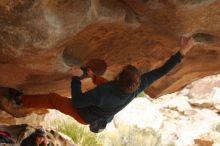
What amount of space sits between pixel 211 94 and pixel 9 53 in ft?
51.7

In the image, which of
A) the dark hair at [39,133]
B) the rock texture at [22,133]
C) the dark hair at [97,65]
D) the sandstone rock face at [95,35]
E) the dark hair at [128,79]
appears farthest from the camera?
the rock texture at [22,133]

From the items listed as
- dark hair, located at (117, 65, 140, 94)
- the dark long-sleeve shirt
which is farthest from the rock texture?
dark hair, located at (117, 65, 140, 94)

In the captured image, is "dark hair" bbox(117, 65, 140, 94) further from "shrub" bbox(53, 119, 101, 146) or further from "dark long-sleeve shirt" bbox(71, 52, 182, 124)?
"shrub" bbox(53, 119, 101, 146)

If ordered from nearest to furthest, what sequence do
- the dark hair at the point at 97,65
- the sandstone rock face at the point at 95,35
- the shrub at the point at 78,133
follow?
the sandstone rock face at the point at 95,35, the dark hair at the point at 97,65, the shrub at the point at 78,133

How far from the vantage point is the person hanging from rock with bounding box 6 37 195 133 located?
5164 mm

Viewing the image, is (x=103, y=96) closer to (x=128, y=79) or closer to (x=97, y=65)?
(x=128, y=79)

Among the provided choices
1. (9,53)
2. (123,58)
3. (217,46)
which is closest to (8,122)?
(123,58)

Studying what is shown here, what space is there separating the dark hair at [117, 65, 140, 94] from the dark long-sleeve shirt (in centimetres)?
9

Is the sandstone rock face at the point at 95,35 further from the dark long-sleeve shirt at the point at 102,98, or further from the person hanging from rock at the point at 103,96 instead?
the dark long-sleeve shirt at the point at 102,98

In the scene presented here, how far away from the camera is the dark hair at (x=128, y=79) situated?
5.10m

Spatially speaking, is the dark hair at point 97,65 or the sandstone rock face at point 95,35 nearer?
the sandstone rock face at point 95,35

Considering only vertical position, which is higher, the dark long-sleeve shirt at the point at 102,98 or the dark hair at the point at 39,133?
the dark long-sleeve shirt at the point at 102,98

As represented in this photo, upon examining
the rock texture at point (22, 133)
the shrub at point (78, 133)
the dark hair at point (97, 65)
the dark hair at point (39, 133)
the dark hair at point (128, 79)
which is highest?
the dark hair at point (128, 79)

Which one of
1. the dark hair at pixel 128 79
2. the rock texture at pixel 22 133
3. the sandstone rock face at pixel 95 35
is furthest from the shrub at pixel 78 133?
the dark hair at pixel 128 79
